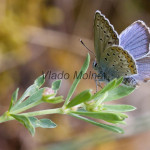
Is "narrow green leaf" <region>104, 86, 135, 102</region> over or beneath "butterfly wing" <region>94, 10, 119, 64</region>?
beneath

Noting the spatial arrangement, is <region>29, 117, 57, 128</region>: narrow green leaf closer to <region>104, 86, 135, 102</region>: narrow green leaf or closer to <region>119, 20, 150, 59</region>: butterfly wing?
<region>104, 86, 135, 102</region>: narrow green leaf

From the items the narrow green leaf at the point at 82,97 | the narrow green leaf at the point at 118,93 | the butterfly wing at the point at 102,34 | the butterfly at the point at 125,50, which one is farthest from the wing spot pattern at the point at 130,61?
the narrow green leaf at the point at 82,97

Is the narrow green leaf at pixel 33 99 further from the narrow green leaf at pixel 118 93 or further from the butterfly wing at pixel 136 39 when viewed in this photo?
the butterfly wing at pixel 136 39

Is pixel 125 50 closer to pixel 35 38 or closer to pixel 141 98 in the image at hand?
pixel 35 38

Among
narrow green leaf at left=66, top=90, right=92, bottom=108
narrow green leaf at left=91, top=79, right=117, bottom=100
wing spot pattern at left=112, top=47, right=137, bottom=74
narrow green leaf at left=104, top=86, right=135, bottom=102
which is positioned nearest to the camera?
narrow green leaf at left=66, top=90, right=92, bottom=108

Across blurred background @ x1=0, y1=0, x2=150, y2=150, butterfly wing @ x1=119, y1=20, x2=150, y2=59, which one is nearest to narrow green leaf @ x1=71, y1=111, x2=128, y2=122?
butterfly wing @ x1=119, y1=20, x2=150, y2=59

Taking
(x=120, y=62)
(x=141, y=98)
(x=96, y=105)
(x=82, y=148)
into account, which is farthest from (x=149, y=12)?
(x=96, y=105)
